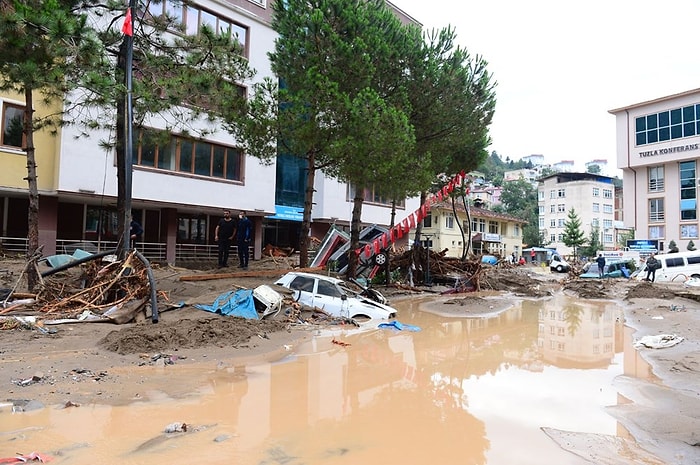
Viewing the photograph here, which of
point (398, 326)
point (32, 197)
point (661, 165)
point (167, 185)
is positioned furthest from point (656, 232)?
point (32, 197)

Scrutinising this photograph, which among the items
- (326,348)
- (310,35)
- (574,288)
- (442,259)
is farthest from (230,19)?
(574,288)

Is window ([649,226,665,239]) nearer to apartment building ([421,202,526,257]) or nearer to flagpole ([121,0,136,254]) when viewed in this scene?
apartment building ([421,202,526,257])

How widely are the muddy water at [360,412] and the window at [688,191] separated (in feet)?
148

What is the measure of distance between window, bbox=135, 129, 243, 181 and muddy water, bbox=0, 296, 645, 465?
44.0 feet

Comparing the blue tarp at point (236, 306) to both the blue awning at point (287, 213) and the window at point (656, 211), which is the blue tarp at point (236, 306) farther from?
the window at point (656, 211)

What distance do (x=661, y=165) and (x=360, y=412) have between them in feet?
174

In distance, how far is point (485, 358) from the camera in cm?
944

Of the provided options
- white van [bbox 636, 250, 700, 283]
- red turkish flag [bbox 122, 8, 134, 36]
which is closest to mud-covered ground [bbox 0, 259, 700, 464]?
red turkish flag [bbox 122, 8, 134, 36]

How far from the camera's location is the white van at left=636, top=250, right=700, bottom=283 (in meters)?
27.2

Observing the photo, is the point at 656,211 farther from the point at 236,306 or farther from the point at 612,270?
the point at 236,306

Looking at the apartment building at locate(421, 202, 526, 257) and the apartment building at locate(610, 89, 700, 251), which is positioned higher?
the apartment building at locate(610, 89, 700, 251)

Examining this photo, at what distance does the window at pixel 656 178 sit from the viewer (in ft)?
161

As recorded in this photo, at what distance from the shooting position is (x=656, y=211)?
49.5 metres

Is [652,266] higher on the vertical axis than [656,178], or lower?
lower
